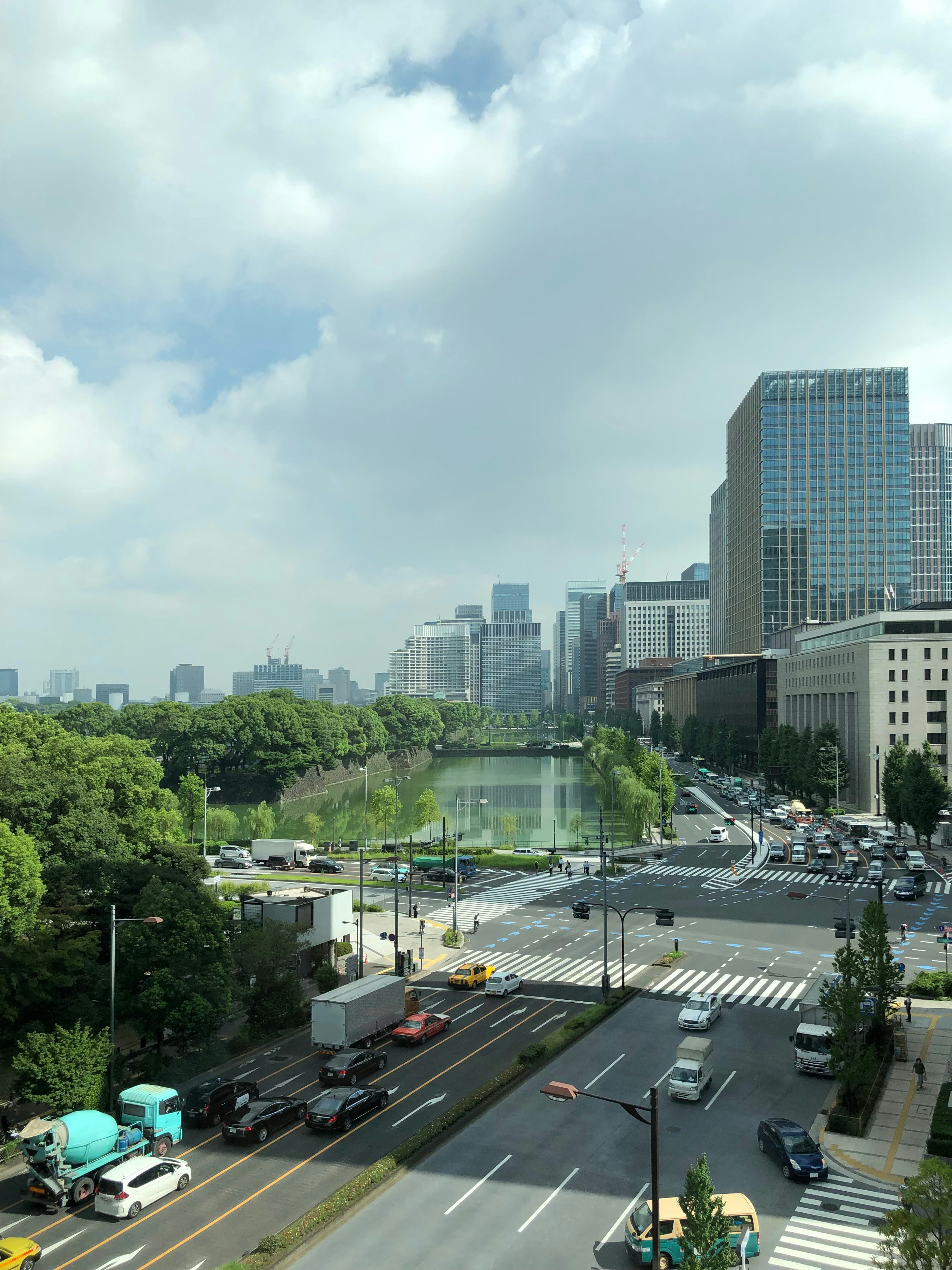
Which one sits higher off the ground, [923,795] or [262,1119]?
[923,795]

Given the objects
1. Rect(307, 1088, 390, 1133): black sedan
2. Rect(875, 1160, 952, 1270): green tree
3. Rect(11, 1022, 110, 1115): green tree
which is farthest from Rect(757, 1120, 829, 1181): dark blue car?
Rect(11, 1022, 110, 1115): green tree

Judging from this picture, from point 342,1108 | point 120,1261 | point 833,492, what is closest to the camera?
point 120,1261

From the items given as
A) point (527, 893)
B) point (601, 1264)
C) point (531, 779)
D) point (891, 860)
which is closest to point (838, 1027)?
point (601, 1264)

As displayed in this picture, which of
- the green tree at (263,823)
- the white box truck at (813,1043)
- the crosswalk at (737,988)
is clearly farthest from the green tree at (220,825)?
the white box truck at (813,1043)

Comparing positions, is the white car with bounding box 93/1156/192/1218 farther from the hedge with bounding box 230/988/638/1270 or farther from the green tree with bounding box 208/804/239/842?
the green tree with bounding box 208/804/239/842

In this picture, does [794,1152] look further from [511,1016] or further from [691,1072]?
[511,1016]

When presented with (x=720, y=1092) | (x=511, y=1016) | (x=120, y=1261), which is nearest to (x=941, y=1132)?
(x=720, y=1092)
